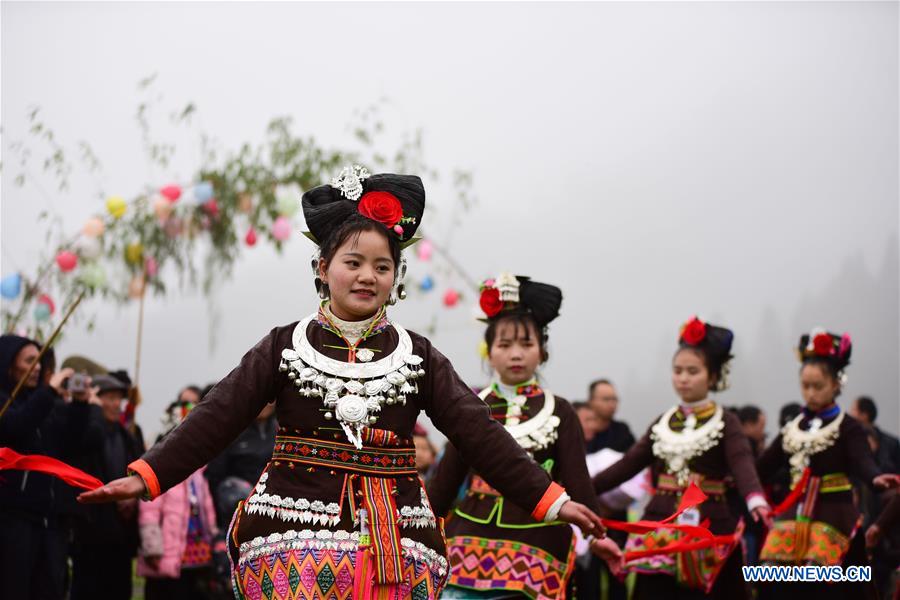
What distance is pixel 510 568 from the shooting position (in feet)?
16.7

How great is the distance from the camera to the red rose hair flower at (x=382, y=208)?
3.79 m

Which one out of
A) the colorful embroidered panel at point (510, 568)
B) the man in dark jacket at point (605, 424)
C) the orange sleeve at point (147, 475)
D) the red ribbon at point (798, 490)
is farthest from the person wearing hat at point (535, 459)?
the man in dark jacket at point (605, 424)

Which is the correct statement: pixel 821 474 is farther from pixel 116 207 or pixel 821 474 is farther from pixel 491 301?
pixel 116 207

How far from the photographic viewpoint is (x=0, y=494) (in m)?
6.02

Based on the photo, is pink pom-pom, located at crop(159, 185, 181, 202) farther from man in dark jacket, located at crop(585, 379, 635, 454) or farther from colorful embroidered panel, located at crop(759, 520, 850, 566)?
colorful embroidered panel, located at crop(759, 520, 850, 566)

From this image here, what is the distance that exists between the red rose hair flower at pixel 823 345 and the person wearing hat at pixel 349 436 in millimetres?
4538

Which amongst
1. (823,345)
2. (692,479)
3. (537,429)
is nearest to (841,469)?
(823,345)

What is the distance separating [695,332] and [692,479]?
0.94 m

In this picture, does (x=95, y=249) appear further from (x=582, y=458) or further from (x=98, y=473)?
(x=582, y=458)

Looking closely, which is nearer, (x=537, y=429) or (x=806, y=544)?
(x=537, y=429)

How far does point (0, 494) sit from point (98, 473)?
96cm

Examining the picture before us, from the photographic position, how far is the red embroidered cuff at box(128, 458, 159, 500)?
338cm

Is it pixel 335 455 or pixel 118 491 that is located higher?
pixel 335 455

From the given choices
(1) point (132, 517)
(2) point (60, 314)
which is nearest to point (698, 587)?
(1) point (132, 517)
